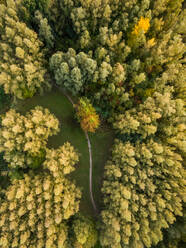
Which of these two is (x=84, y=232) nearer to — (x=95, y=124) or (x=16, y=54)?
(x=95, y=124)

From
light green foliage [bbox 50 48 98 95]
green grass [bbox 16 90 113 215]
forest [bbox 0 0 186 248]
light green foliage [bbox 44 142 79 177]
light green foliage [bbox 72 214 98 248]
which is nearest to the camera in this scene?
forest [bbox 0 0 186 248]

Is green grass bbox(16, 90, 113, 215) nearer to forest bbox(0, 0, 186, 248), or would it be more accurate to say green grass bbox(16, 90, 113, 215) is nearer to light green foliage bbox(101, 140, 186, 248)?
forest bbox(0, 0, 186, 248)

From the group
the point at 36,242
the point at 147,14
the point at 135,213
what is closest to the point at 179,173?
the point at 135,213

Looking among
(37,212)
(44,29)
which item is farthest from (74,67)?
(37,212)

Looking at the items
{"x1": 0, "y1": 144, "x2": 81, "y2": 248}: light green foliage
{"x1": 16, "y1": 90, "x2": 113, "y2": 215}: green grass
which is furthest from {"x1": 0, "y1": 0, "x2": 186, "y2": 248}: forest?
{"x1": 16, "y1": 90, "x2": 113, "y2": 215}: green grass

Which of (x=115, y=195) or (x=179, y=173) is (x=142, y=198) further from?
(x=179, y=173)
